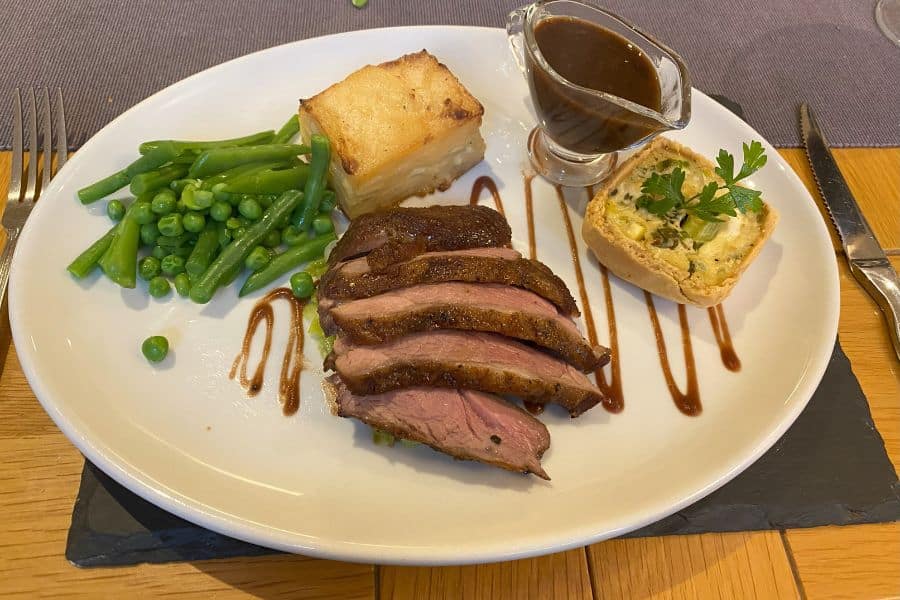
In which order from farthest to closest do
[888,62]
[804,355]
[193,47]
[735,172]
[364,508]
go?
[888,62], [193,47], [735,172], [804,355], [364,508]

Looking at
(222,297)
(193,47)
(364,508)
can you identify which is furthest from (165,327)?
(193,47)

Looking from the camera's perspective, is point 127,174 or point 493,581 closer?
point 493,581

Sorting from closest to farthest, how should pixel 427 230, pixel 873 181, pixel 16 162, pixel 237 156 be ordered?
pixel 427 230 < pixel 237 156 < pixel 16 162 < pixel 873 181

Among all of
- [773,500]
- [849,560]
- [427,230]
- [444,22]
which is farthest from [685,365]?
[444,22]

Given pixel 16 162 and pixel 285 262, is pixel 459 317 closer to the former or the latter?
pixel 285 262

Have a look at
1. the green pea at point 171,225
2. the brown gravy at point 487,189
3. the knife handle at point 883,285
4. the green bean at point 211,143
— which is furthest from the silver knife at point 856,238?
the green pea at point 171,225

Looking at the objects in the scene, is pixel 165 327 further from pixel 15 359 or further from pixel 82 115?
pixel 82 115

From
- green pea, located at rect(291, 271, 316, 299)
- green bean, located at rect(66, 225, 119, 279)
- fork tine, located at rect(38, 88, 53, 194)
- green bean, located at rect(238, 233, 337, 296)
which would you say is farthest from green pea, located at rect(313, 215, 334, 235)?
fork tine, located at rect(38, 88, 53, 194)
